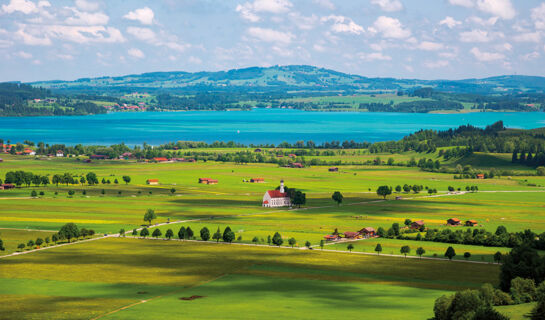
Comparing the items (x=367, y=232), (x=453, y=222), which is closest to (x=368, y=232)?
(x=367, y=232)

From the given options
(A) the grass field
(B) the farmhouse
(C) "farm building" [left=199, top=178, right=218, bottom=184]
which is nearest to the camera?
(A) the grass field

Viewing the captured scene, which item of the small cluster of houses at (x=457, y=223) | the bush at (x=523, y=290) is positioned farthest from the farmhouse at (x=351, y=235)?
the bush at (x=523, y=290)

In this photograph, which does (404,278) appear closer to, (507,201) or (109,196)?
(507,201)

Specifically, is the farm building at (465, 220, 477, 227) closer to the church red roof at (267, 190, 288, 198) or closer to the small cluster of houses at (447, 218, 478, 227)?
the small cluster of houses at (447, 218, 478, 227)

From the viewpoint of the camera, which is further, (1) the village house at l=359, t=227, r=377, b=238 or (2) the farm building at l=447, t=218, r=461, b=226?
(2) the farm building at l=447, t=218, r=461, b=226

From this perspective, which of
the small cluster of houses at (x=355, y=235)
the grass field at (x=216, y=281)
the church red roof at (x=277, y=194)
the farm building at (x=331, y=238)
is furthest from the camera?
the church red roof at (x=277, y=194)

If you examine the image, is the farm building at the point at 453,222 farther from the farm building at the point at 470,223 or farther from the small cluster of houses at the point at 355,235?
the small cluster of houses at the point at 355,235

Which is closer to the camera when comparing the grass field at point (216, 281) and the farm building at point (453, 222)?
the grass field at point (216, 281)

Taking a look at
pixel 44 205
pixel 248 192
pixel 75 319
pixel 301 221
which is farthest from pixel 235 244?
pixel 248 192

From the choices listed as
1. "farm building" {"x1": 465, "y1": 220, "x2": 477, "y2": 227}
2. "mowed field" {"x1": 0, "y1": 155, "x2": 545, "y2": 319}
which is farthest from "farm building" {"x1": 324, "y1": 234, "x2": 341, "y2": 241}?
"farm building" {"x1": 465, "y1": 220, "x2": 477, "y2": 227}
